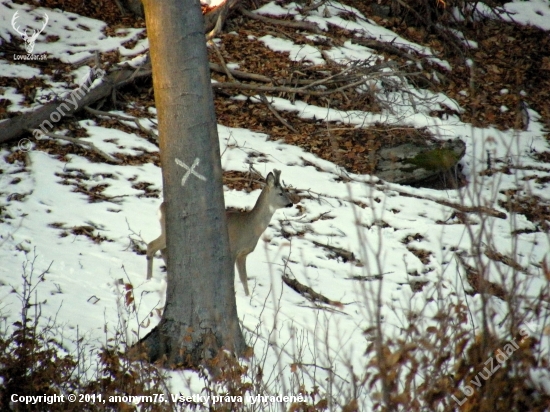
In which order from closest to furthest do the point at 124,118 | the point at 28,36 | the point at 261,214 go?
the point at 261,214
the point at 124,118
the point at 28,36

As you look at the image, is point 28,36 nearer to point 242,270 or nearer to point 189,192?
point 242,270

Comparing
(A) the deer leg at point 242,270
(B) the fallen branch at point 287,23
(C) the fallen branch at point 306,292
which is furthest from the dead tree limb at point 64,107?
(C) the fallen branch at point 306,292

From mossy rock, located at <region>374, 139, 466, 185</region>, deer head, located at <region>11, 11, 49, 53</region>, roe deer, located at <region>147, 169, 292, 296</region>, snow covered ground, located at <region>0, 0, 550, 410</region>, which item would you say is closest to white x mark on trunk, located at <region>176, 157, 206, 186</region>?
snow covered ground, located at <region>0, 0, 550, 410</region>

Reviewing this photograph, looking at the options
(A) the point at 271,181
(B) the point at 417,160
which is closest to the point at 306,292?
(A) the point at 271,181

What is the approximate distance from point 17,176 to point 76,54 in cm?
431

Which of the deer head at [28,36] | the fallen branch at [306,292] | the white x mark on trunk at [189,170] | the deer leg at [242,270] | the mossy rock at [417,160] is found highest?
the deer head at [28,36]

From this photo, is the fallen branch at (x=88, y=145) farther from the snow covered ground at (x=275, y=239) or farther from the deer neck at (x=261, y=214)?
the deer neck at (x=261, y=214)

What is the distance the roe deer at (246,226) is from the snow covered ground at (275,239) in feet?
0.79

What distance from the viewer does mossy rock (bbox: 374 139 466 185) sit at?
978 centimetres

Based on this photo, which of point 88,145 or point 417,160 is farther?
point 417,160

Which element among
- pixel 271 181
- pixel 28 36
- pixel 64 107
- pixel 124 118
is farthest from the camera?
pixel 28 36

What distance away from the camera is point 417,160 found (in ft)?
32.9

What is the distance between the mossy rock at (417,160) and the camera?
32.1ft

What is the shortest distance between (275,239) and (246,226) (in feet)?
2.61
